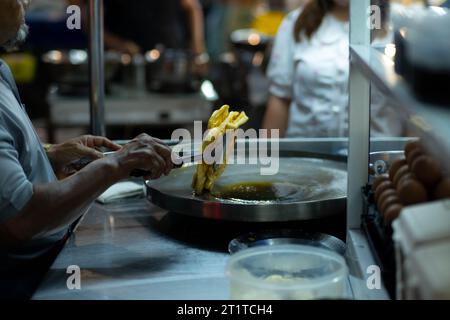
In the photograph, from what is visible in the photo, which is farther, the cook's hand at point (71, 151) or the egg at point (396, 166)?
the cook's hand at point (71, 151)

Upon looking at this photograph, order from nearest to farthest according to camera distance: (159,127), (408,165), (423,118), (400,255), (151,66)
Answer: (423,118) < (400,255) < (408,165) < (151,66) < (159,127)

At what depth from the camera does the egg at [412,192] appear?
1255 mm

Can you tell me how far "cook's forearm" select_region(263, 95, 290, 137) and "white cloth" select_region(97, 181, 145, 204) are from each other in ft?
3.95

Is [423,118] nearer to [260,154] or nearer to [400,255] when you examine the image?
[400,255]

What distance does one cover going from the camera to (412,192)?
127cm

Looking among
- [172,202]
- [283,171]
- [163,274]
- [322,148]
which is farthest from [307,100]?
[163,274]

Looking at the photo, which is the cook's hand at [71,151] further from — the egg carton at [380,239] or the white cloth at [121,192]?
the egg carton at [380,239]

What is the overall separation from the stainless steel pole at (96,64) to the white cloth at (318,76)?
1148mm

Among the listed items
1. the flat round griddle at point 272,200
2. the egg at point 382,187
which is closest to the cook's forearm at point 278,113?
the flat round griddle at point 272,200

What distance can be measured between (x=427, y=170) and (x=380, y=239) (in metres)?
0.21

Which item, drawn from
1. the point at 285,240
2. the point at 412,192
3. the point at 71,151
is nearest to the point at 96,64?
the point at 71,151

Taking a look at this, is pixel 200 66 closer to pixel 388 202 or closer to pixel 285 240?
pixel 285 240

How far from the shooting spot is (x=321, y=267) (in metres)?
1.29

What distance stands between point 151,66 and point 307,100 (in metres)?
1.69
